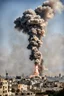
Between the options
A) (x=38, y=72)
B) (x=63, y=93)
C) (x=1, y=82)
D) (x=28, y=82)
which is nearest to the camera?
(x=63, y=93)

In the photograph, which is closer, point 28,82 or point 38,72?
point 38,72

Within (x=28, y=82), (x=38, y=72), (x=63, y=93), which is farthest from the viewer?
(x=28, y=82)

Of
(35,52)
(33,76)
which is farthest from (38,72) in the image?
(35,52)

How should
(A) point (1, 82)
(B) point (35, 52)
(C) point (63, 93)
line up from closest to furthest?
(C) point (63, 93), (A) point (1, 82), (B) point (35, 52)

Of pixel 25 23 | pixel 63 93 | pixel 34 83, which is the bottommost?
pixel 63 93

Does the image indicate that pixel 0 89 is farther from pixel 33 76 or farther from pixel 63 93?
pixel 33 76

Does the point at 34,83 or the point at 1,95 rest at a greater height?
the point at 34,83

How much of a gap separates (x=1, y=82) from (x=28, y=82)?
32.0 m

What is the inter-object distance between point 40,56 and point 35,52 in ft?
5.63

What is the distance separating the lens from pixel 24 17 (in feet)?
199

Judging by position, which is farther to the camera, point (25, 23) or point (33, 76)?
point (33, 76)

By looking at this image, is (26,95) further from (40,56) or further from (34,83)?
(34,83)

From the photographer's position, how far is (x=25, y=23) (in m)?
60.6

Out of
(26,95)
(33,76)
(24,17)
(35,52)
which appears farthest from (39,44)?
(26,95)
